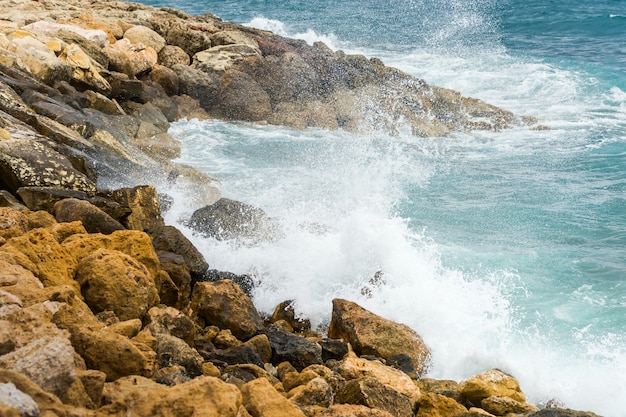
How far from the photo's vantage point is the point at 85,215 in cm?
604

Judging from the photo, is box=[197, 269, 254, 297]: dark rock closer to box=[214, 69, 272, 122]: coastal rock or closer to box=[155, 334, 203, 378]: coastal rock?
box=[155, 334, 203, 378]: coastal rock

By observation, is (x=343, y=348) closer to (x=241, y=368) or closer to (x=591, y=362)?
(x=241, y=368)

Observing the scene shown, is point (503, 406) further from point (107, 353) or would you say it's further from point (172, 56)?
point (172, 56)

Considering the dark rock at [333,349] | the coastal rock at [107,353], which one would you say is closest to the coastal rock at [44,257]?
the coastal rock at [107,353]

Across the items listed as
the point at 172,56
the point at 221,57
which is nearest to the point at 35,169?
the point at 172,56

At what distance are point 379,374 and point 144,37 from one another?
12.3 metres

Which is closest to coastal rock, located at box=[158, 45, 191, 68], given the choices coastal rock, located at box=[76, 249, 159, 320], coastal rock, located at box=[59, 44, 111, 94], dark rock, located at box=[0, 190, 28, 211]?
coastal rock, located at box=[59, 44, 111, 94]

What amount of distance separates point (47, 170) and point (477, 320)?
472 cm

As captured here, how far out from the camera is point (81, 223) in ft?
18.7

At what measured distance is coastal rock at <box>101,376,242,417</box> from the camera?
9.75 feet

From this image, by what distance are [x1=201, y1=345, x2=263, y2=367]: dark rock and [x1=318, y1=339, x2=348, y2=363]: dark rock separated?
2.80 feet

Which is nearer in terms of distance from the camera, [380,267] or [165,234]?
[165,234]

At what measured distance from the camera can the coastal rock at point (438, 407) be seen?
4656 millimetres

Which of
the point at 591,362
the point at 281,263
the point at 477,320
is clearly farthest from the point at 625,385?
the point at 281,263
